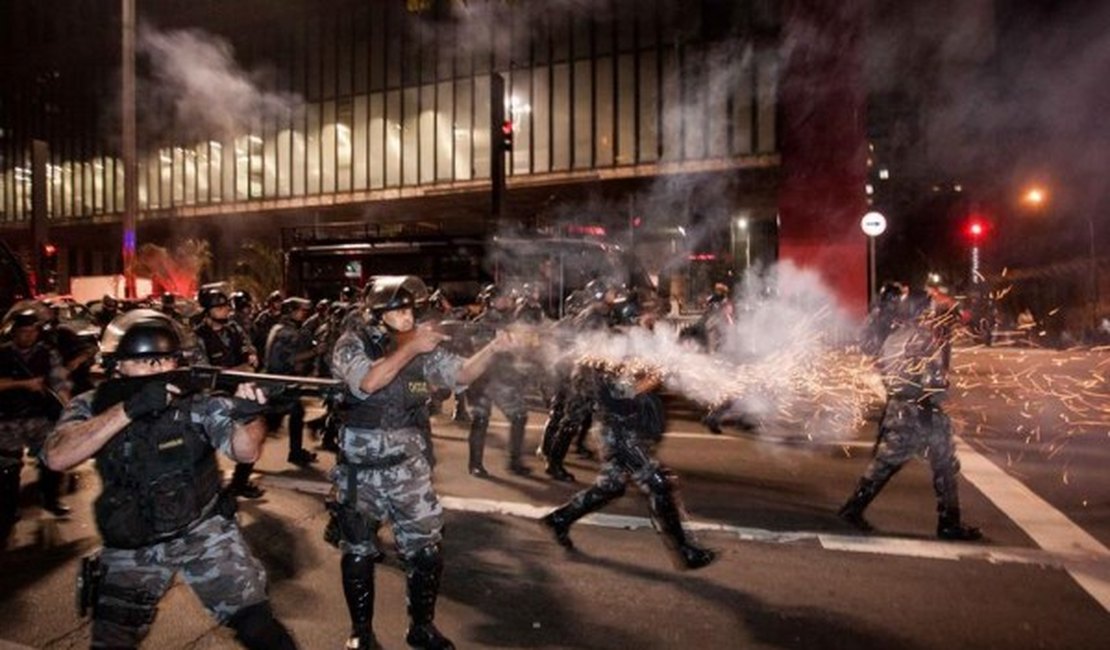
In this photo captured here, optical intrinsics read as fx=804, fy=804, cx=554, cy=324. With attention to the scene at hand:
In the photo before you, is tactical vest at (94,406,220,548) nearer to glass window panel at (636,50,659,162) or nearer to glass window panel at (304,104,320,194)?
glass window panel at (636,50,659,162)

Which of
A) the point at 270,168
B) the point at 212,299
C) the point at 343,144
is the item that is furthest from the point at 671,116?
the point at 212,299

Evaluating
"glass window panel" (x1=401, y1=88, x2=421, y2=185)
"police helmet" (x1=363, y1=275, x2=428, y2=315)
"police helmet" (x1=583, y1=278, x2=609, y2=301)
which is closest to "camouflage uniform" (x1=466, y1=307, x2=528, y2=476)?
"police helmet" (x1=583, y1=278, x2=609, y2=301)

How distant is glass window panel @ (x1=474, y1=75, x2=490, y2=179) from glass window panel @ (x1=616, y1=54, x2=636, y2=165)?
4.50m

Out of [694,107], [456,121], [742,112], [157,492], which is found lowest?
[157,492]

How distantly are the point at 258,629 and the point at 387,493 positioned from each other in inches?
39.1

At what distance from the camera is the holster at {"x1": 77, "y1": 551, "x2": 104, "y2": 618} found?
2.78m

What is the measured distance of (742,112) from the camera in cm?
2109

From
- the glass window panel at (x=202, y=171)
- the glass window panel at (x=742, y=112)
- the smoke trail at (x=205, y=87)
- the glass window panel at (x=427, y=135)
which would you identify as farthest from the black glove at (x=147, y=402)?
the glass window panel at (x=202, y=171)

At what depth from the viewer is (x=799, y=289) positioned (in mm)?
20125

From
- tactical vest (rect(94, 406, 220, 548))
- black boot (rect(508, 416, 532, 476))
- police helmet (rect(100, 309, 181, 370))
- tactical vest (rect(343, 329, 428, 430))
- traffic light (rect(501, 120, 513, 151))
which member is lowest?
black boot (rect(508, 416, 532, 476))

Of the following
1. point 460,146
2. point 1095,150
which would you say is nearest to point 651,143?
point 460,146

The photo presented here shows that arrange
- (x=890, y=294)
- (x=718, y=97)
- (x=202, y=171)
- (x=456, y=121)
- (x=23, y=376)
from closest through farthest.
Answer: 1. (x=23, y=376)
2. (x=890, y=294)
3. (x=718, y=97)
4. (x=456, y=121)
5. (x=202, y=171)

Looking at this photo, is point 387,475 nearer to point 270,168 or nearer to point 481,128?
point 481,128

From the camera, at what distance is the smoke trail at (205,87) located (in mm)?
25172
